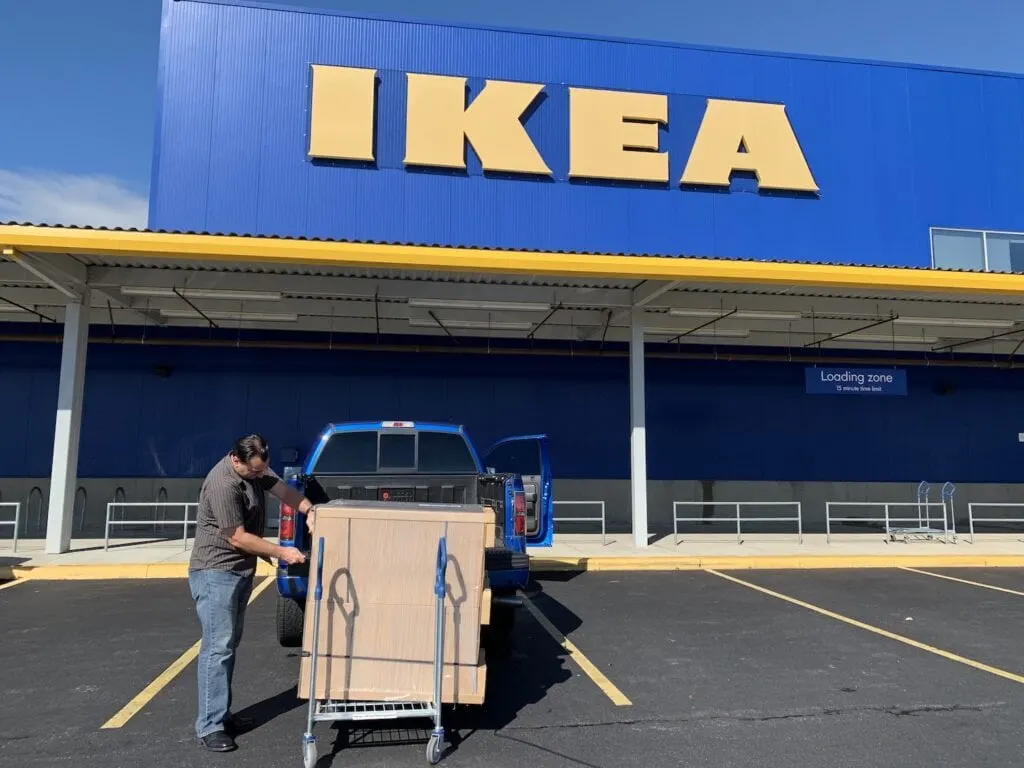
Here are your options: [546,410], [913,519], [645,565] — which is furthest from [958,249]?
[645,565]

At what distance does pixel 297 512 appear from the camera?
15.9ft

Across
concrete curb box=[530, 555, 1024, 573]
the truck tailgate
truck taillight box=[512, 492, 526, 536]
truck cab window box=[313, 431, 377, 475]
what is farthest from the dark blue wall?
truck taillight box=[512, 492, 526, 536]

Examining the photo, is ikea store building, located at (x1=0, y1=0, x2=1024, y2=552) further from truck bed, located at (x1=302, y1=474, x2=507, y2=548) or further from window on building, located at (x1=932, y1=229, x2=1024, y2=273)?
truck bed, located at (x1=302, y1=474, x2=507, y2=548)

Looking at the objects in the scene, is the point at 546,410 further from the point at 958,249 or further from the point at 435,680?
the point at 435,680

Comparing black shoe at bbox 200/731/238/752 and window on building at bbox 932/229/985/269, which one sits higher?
window on building at bbox 932/229/985/269

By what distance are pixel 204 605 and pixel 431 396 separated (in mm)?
11519

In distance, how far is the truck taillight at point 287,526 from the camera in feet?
16.8

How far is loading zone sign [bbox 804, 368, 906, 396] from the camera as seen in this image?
13797mm

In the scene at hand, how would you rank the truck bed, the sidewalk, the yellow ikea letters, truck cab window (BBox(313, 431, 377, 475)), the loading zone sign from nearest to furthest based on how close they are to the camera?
the truck bed → truck cab window (BBox(313, 431, 377, 475)) → the sidewalk → the loading zone sign → the yellow ikea letters

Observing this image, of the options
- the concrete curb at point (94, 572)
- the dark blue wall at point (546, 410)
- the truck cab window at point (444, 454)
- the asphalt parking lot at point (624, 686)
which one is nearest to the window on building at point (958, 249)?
the dark blue wall at point (546, 410)

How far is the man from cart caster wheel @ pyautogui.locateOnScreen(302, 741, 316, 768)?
604 mm

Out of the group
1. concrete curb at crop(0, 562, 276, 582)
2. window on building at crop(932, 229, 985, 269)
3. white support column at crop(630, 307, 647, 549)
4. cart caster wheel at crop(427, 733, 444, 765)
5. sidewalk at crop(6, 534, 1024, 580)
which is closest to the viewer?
cart caster wheel at crop(427, 733, 444, 765)

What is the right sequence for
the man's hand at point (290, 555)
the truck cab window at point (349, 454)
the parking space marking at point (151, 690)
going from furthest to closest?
1. the truck cab window at point (349, 454)
2. the parking space marking at point (151, 690)
3. the man's hand at point (290, 555)

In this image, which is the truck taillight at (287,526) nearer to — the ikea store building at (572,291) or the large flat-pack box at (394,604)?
the large flat-pack box at (394,604)
